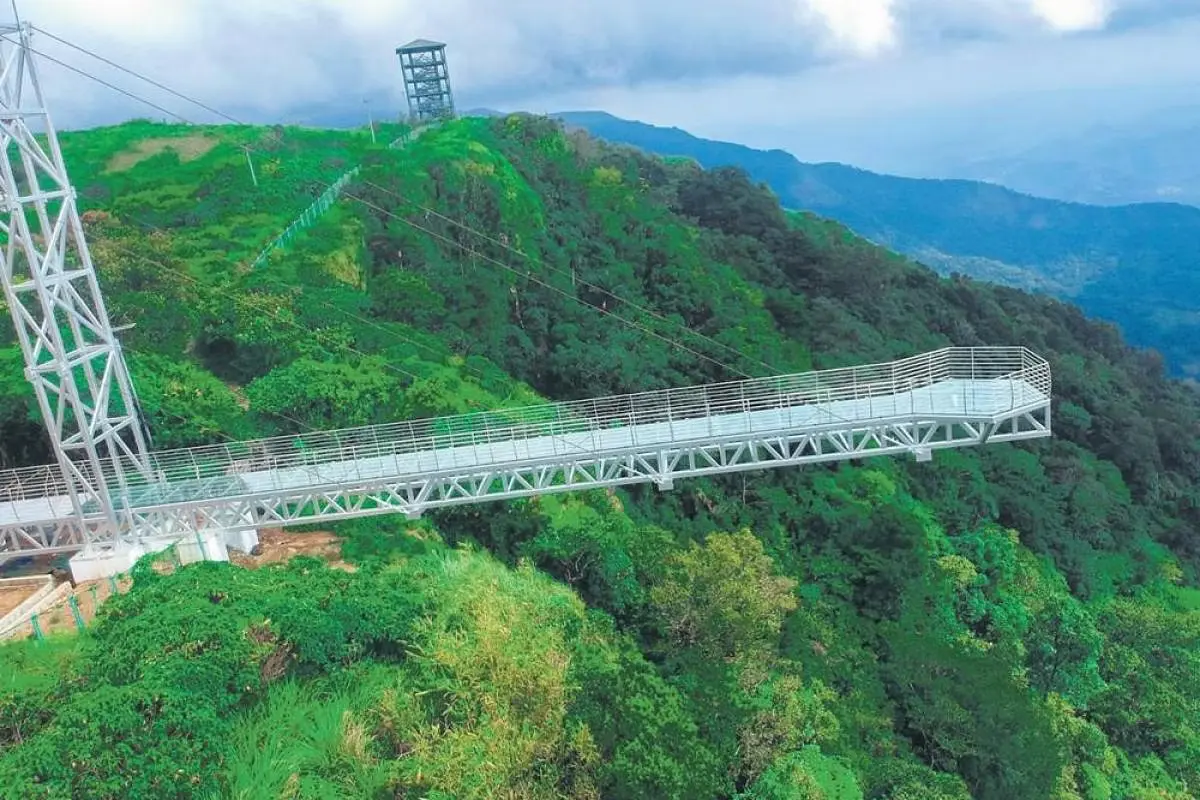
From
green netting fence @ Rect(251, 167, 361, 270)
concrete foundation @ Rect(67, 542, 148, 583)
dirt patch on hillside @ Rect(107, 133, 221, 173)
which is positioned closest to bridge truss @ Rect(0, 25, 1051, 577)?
concrete foundation @ Rect(67, 542, 148, 583)

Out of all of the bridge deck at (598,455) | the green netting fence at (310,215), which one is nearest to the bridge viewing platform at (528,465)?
the bridge deck at (598,455)

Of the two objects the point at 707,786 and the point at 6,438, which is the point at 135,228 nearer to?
the point at 6,438

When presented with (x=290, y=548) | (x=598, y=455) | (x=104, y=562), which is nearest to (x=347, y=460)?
(x=290, y=548)

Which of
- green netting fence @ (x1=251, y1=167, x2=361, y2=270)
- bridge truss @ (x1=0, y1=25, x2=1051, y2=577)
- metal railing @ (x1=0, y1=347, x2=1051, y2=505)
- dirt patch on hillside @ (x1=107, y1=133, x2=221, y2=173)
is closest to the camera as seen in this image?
bridge truss @ (x1=0, y1=25, x2=1051, y2=577)

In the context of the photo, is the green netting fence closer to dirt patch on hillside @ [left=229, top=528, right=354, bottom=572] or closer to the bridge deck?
dirt patch on hillside @ [left=229, top=528, right=354, bottom=572]

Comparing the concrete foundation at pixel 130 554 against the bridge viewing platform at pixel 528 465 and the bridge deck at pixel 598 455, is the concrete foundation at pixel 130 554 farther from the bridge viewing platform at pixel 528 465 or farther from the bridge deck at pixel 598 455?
the bridge deck at pixel 598 455

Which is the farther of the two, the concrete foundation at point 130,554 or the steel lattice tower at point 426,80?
the steel lattice tower at point 426,80

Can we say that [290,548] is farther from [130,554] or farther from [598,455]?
[598,455]

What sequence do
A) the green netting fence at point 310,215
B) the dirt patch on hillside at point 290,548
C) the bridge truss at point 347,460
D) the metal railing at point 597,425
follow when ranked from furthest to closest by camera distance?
the green netting fence at point 310,215 → the dirt patch on hillside at point 290,548 → the metal railing at point 597,425 → the bridge truss at point 347,460
